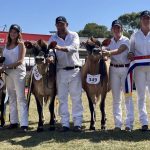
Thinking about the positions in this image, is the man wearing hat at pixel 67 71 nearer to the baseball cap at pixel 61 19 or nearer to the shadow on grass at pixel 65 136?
the baseball cap at pixel 61 19

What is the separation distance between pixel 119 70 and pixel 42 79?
5.81 feet

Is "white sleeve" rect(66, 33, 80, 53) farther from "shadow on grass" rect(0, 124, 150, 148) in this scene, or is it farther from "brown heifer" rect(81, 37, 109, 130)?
"shadow on grass" rect(0, 124, 150, 148)

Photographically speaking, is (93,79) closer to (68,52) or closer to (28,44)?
(68,52)

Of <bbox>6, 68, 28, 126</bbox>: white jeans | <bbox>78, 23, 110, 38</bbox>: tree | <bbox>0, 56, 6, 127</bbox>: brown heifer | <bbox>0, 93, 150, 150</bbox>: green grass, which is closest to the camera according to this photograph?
<bbox>0, 93, 150, 150</bbox>: green grass

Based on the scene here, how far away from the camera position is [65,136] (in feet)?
27.1

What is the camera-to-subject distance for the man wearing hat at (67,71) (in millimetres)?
8523

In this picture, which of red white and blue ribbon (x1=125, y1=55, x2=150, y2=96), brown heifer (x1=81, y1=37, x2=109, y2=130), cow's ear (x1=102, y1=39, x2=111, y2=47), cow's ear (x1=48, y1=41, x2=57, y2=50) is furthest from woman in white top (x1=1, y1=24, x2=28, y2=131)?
red white and blue ribbon (x1=125, y1=55, x2=150, y2=96)

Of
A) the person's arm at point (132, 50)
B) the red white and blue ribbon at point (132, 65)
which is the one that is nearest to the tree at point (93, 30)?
the person's arm at point (132, 50)

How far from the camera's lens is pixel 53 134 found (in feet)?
28.0

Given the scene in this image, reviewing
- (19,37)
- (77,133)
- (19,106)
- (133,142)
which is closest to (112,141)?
(133,142)

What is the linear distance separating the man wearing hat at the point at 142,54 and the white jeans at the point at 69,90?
133 cm

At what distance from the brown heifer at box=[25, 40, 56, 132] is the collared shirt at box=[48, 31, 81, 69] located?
0.20m

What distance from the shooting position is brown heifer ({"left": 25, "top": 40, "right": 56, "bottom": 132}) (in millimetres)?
8516

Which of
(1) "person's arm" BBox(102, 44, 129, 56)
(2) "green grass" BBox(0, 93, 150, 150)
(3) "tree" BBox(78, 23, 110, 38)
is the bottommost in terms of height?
(2) "green grass" BBox(0, 93, 150, 150)
